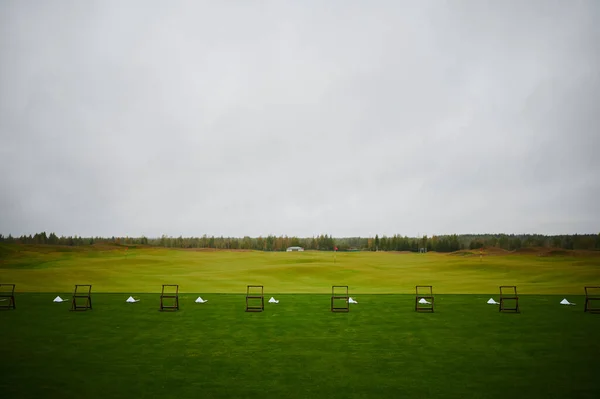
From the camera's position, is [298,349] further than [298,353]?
Yes

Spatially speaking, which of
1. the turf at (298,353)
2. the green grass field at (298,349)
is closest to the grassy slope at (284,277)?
the green grass field at (298,349)

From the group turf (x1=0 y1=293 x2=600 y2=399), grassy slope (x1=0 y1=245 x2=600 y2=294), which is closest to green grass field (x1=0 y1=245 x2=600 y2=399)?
turf (x1=0 y1=293 x2=600 y2=399)

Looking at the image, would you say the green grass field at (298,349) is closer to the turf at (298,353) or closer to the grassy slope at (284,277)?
the turf at (298,353)

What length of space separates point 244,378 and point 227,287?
87.6ft

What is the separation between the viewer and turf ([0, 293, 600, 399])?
10.3 metres

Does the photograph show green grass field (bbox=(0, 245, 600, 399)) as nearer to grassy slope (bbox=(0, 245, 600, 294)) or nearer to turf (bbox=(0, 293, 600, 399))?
turf (bbox=(0, 293, 600, 399))

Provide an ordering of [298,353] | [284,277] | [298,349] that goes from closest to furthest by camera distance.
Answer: [298,353] < [298,349] < [284,277]

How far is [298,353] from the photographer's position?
1372cm

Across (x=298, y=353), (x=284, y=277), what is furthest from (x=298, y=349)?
(x=284, y=277)

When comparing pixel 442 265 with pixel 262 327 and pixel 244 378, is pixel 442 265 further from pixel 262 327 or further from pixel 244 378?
pixel 244 378

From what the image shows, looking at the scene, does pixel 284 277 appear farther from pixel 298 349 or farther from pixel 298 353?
pixel 298 353

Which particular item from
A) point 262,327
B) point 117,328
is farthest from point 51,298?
point 262,327

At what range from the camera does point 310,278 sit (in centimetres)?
4816

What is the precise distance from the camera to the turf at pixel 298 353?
1027 centimetres
